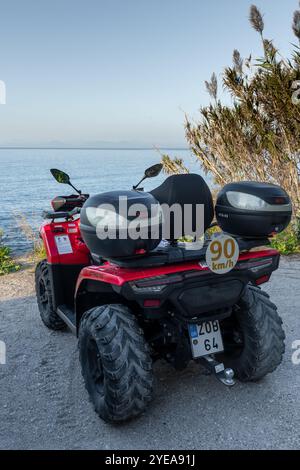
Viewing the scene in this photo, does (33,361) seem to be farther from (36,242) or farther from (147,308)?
(36,242)

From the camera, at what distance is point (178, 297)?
2568mm

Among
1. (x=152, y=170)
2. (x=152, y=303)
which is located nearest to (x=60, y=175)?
(x=152, y=170)

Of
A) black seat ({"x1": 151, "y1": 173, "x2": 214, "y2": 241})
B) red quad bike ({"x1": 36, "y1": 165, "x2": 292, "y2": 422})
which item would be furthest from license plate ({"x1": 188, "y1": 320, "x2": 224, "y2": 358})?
black seat ({"x1": 151, "y1": 173, "x2": 214, "y2": 241})

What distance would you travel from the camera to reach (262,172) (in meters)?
8.45

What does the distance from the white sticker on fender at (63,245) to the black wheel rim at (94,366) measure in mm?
1149

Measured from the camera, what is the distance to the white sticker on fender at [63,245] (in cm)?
383

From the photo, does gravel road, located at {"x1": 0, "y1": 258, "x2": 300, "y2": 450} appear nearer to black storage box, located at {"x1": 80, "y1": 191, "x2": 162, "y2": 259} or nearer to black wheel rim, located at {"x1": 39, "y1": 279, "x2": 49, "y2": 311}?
black wheel rim, located at {"x1": 39, "y1": 279, "x2": 49, "y2": 311}

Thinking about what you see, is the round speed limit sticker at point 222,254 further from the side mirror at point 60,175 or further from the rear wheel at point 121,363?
the side mirror at point 60,175

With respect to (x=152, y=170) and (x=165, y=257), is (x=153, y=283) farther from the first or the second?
(x=152, y=170)

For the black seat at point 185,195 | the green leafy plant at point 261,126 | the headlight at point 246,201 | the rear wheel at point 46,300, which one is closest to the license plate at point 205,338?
the black seat at point 185,195

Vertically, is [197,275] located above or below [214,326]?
above

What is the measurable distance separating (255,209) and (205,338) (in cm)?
85
